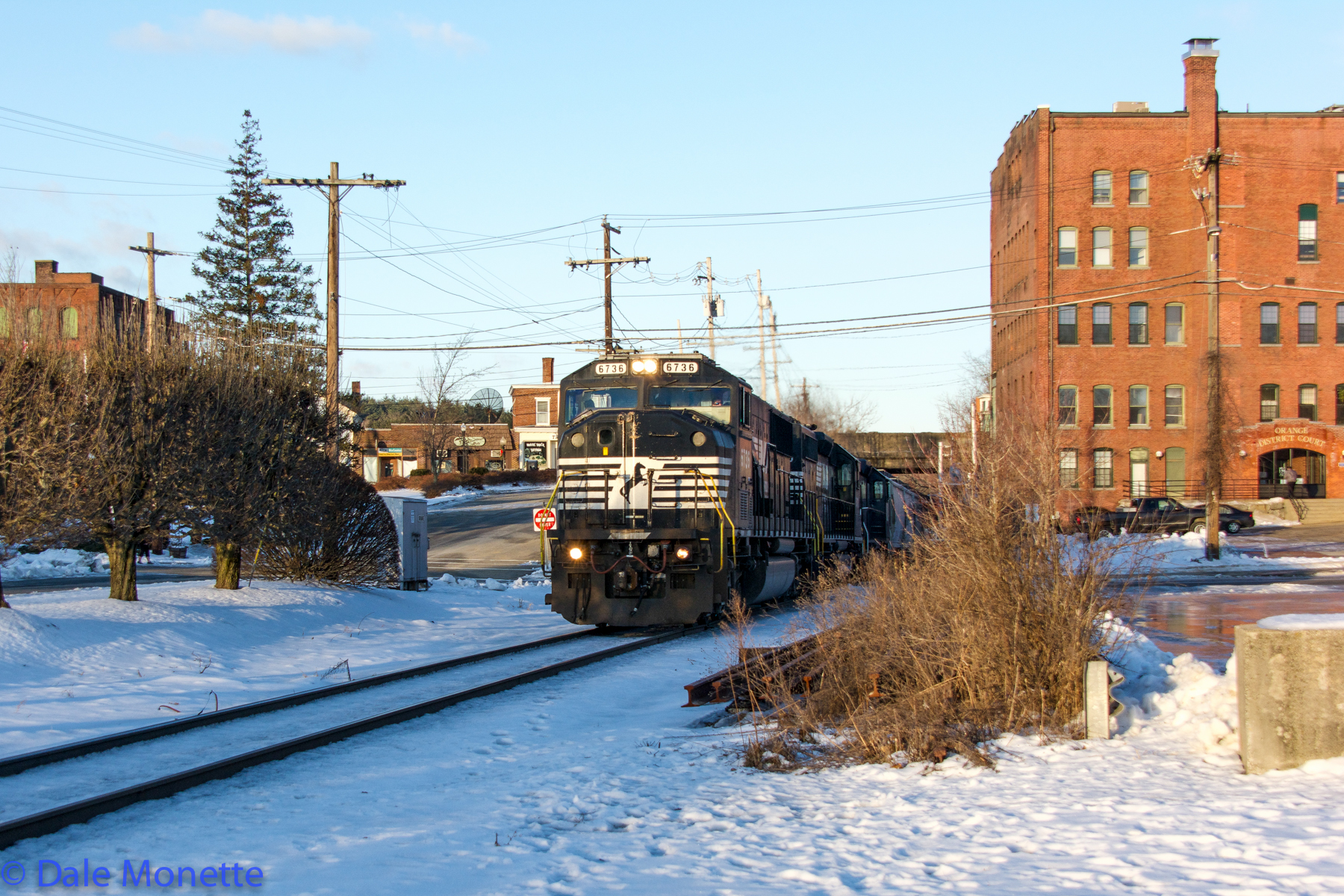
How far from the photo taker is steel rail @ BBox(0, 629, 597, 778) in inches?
291

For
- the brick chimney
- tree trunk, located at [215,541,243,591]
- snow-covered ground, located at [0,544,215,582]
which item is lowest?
snow-covered ground, located at [0,544,215,582]

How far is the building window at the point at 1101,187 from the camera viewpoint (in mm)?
49844

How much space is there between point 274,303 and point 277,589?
37102 mm

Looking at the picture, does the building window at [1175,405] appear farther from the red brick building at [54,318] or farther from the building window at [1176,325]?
the red brick building at [54,318]

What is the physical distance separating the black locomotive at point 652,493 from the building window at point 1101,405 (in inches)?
1514

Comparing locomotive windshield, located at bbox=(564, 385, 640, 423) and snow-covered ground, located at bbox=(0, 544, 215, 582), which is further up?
locomotive windshield, located at bbox=(564, 385, 640, 423)

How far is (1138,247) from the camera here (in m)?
49.9

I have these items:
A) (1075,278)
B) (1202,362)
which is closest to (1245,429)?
(1202,362)

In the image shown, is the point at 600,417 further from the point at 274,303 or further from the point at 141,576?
the point at 274,303

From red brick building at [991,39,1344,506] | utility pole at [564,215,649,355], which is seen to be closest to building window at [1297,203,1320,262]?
red brick building at [991,39,1344,506]

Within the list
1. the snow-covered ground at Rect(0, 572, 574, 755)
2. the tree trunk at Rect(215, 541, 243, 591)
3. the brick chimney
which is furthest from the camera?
the brick chimney

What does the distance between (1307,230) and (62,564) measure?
5325cm

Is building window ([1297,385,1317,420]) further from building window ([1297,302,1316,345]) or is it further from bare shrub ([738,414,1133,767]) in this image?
bare shrub ([738,414,1133,767])

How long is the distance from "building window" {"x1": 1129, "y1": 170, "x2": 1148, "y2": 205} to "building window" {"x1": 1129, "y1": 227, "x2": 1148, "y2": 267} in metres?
1.33
